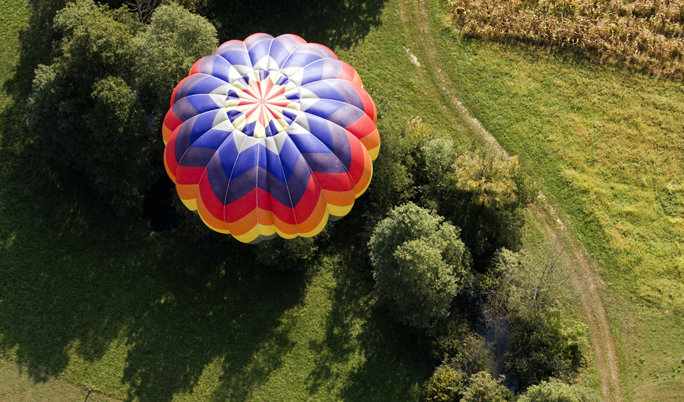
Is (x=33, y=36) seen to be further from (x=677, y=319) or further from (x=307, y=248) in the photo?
(x=677, y=319)

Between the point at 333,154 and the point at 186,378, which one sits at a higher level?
the point at 333,154

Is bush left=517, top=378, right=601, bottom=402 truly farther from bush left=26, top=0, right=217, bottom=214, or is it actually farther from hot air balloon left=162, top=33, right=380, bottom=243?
bush left=26, top=0, right=217, bottom=214

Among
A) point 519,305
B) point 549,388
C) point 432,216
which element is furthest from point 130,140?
point 549,388

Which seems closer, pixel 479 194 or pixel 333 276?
pixel 479 194

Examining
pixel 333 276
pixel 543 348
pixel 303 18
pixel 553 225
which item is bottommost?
pixel 333 276

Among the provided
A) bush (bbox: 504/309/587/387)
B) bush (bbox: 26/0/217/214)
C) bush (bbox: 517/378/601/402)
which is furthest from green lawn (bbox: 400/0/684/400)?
bush (bbox: 26/0/217/214)

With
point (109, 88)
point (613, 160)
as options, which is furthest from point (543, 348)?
point (109, 88)

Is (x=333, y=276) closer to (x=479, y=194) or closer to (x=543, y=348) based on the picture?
(x=479, y=194)

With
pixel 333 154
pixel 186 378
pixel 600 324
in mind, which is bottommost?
pixel 186 378
